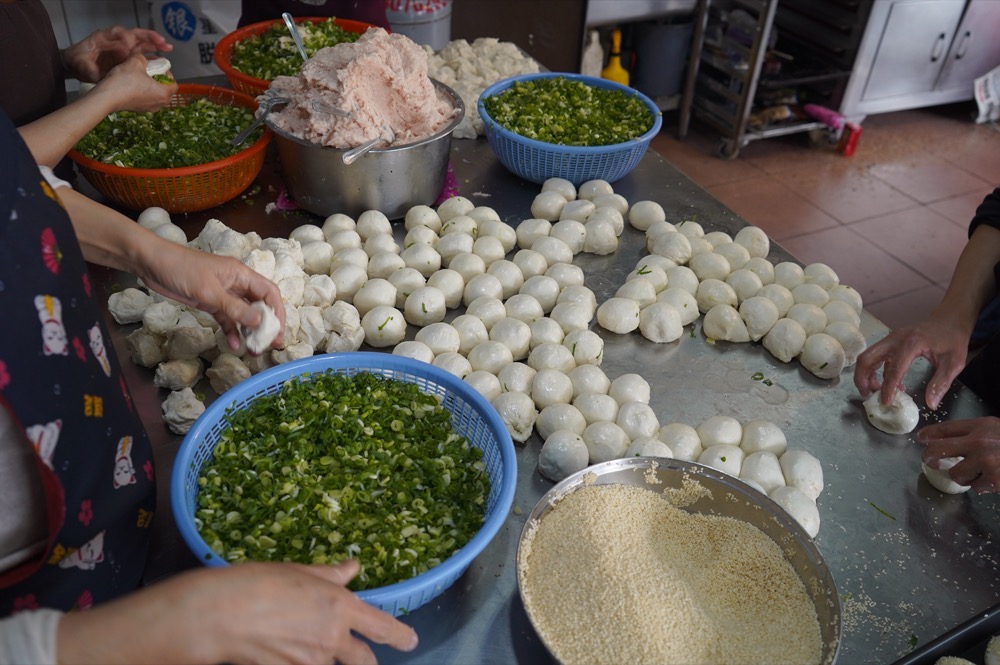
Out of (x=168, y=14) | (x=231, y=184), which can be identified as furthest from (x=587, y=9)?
(x=231, y=184)

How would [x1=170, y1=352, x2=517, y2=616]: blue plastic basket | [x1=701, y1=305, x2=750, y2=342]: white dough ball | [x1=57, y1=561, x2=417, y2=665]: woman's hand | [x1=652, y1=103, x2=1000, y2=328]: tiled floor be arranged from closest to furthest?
[x1=57, y1=561, x2=417, y2=665]: woman's hand < [x1=170, y1=352, x2=517, y2=616]: blue plastic basket < [x1=701, y1=305, x2=750, y2=342]: white dough ball < [x1=652, y1=103, x2=1000, y2=328]: tiled floor

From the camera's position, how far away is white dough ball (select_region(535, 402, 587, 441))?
64.3 inches

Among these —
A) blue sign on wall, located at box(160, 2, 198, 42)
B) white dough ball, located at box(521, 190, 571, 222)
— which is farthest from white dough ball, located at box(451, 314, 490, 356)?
blue sign on wall, located at box(160, 2, 198, 42)

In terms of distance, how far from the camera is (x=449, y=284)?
1992mm

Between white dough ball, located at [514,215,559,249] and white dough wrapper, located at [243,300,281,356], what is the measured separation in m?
0.99

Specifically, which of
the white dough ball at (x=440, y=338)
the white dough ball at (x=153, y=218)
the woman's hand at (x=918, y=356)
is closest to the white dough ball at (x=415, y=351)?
the white dough ball at (x=440, y=338)

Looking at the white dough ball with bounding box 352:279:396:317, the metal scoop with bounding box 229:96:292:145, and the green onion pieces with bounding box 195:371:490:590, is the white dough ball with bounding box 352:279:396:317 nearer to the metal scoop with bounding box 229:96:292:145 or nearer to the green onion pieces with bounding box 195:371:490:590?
the green onion pieces with bounding box 195:371:490:590

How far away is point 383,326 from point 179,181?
75 centimetres

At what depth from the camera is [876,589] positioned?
1427 mm

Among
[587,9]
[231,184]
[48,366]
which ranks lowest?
[587,9]

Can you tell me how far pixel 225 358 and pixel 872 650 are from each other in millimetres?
1437

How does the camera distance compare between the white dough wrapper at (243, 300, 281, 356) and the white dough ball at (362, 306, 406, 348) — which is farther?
the white dough ball at (362, 306, 406, 348)

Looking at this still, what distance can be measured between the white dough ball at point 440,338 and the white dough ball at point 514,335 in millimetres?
102

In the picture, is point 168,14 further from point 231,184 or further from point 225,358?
point 225,358
